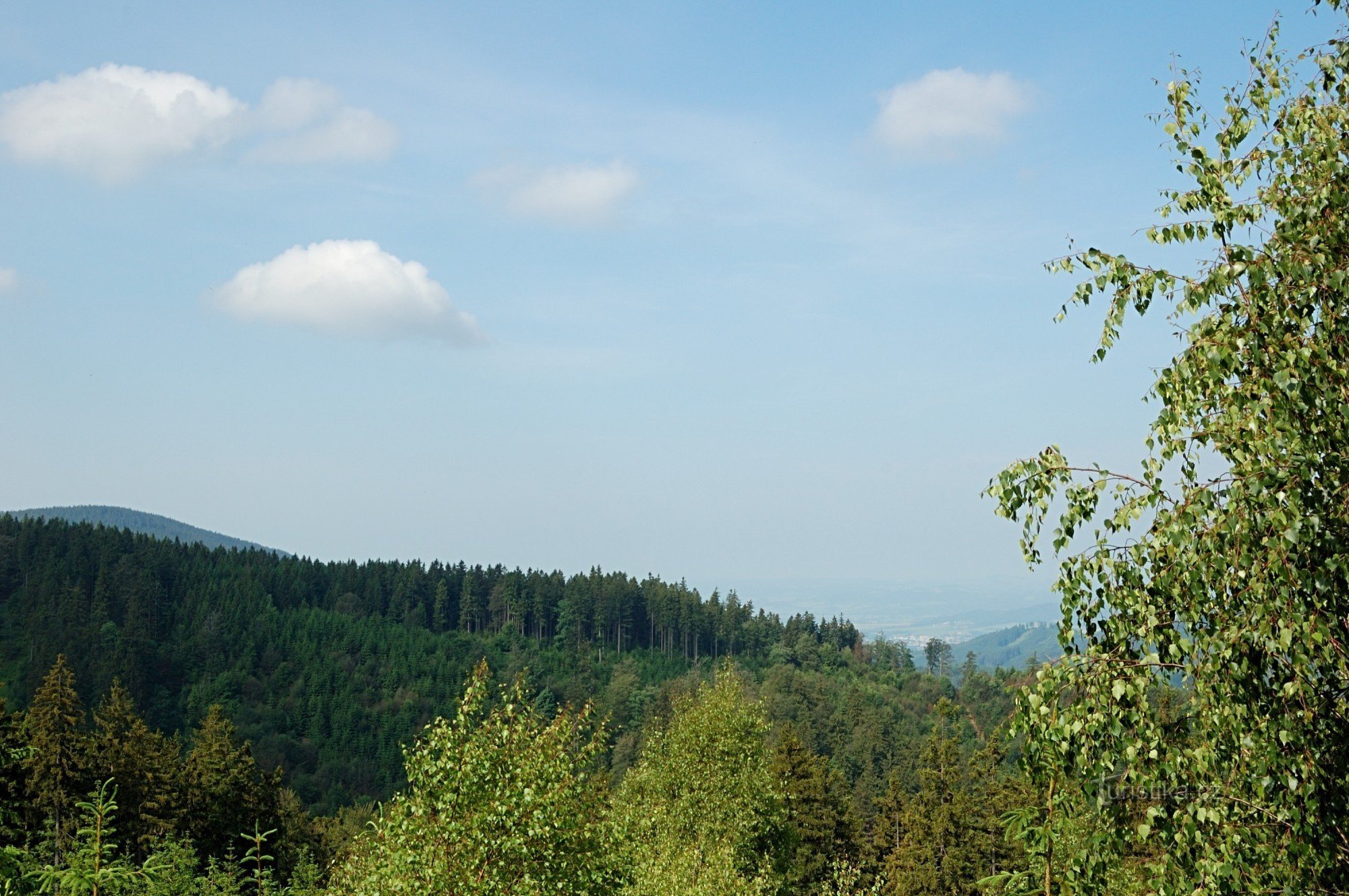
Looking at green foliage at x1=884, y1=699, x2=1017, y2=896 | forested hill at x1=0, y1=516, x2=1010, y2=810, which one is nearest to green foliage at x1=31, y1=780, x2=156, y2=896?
green foliage at x1=884, y1=699, x2=1017, y2=896

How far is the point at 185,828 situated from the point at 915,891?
4314 centimetres

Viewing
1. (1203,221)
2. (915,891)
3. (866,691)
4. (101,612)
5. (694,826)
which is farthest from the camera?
(101,612)

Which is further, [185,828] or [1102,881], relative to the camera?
[185,828]

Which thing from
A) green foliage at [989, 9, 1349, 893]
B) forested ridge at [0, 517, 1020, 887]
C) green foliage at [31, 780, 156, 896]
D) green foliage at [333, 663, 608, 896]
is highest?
green foliage at [989, 9, 1349, 893]

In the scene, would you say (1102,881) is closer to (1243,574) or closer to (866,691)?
(1243,574)

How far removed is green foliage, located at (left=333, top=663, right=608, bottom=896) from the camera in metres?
19.6

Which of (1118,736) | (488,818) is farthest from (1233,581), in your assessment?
(488,818)

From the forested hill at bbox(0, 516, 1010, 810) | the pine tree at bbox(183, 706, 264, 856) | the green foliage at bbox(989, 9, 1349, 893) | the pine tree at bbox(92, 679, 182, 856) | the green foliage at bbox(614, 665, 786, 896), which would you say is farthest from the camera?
the forested hill at bbox(0, 516, 1010, 810)

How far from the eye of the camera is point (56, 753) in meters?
53.1

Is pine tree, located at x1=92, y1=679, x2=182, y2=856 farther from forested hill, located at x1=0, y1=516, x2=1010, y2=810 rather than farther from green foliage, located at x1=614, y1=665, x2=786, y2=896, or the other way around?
forested hill, located at x1=0, y1=516, x2=1010, y2=810

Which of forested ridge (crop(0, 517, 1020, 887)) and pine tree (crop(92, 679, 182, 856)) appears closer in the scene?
pine tree (crop(92, 679, 182, 856))

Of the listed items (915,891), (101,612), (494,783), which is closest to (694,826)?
(915,891)

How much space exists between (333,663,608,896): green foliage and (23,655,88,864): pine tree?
3863 centimetres

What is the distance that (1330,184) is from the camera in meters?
7.61
